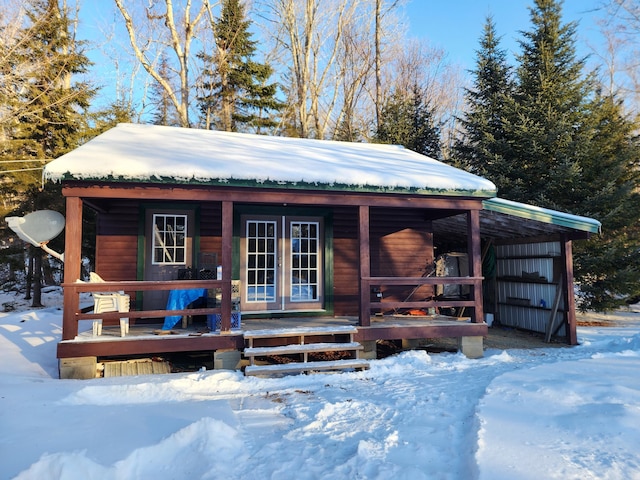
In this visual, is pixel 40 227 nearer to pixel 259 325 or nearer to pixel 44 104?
pixel 259 325

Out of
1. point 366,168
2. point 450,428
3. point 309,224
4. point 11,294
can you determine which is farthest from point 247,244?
point 11,294

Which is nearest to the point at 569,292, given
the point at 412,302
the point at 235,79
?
the point at 412,302

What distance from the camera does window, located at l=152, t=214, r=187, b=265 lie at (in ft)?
25.4

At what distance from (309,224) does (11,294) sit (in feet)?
53.1

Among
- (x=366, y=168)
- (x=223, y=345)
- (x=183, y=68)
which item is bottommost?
(x=223, y=345)

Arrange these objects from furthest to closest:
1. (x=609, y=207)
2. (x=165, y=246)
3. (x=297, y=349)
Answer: (x=609, y=207) < (x=165, y=246) < (x=297, y=349)

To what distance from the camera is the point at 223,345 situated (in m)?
5.96

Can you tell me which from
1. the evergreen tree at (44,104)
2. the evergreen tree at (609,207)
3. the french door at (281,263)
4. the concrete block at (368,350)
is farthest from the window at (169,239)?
the evergreen tree at (609,207)

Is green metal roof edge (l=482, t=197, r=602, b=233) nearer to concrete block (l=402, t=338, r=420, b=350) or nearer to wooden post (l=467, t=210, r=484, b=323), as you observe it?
wooden post (l=467, t=210, r=484, b=323)

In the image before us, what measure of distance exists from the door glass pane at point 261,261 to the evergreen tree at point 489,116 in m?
8.02

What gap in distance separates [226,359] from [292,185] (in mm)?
2738

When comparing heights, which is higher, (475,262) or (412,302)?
(475,262)

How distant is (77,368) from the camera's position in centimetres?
558

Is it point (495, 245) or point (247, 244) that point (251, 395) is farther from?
point (495, 245)
